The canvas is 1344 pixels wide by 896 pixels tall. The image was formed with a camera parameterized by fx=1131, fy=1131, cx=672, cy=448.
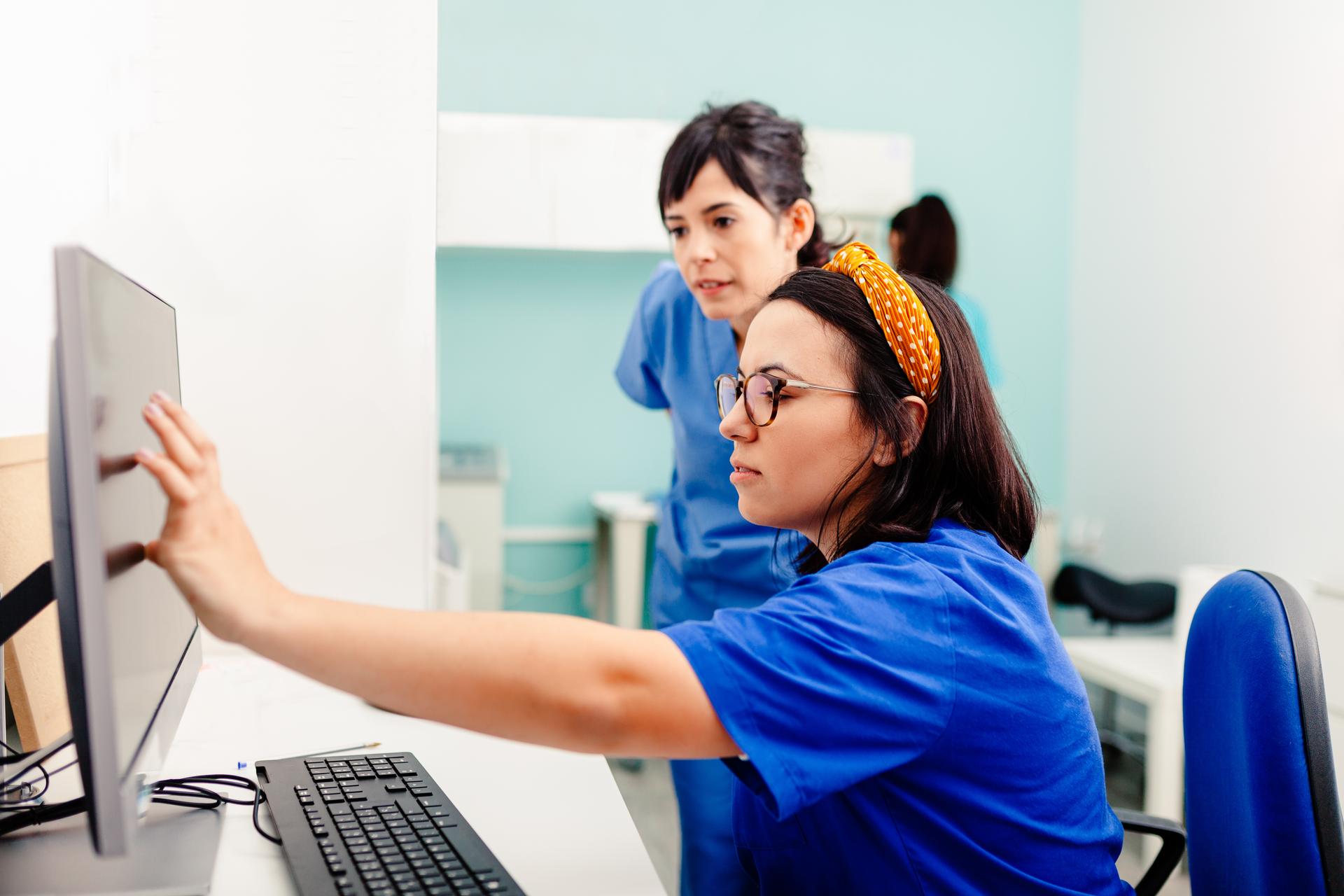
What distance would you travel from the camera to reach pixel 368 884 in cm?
74

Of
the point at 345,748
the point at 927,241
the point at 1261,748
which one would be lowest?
the point at 345,748

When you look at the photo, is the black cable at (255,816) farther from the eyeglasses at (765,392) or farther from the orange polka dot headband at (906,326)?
the orange polka dot headband at (906,326)

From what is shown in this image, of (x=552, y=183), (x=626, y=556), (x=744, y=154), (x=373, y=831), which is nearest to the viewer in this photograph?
(x=373, y=831)

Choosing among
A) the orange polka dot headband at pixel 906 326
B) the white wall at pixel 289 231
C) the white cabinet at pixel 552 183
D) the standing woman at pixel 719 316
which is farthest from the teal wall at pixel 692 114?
the orange polka dot headband at pixel 906 326

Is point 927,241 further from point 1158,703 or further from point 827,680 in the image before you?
point 827,680

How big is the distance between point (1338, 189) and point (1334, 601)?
1.07 m

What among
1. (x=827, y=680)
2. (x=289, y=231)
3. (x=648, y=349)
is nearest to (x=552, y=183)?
(x=648, y=349)

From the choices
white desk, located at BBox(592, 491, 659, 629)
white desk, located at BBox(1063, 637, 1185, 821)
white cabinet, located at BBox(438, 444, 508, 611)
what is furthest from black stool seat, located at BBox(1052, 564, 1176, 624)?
white cabinet, located at BBox(438, 444, 508, 611)

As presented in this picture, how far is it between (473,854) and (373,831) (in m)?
0.09

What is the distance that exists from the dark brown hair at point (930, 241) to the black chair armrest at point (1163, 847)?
2.03 m

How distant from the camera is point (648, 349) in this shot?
1860 mm

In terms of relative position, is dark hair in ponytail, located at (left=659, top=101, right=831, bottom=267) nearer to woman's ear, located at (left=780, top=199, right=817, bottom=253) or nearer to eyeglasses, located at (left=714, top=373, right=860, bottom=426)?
woman's ear, located at (left=780, top=199, right=817, bottom=253)

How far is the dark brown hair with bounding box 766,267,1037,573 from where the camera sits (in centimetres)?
90

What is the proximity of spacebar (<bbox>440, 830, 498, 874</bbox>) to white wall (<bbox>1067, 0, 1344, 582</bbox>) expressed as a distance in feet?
8.05
